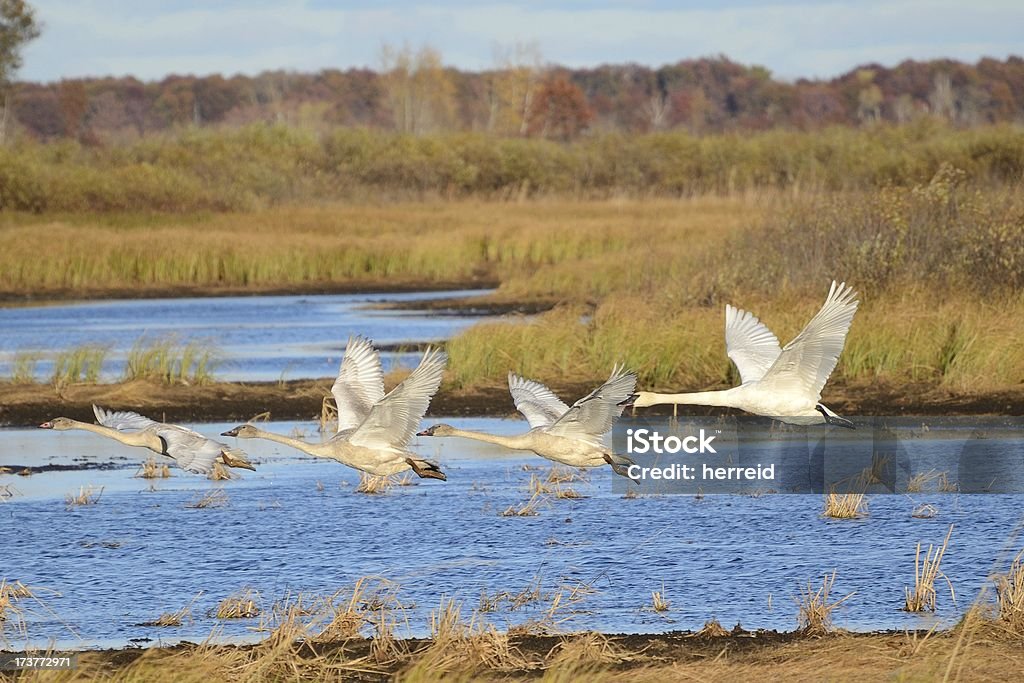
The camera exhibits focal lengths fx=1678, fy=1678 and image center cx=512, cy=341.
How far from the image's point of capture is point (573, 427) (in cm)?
1007

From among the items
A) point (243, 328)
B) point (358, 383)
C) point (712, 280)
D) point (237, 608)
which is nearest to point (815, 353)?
point (358, 383)

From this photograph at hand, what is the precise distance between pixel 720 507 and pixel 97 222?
3668cm

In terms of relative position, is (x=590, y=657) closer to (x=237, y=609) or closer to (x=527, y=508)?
(x=237, y=609)

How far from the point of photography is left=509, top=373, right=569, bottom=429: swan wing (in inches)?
435

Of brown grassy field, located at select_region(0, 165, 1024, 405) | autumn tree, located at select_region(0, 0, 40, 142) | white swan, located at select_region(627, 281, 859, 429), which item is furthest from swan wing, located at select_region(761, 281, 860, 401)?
autumn tree, located at select_region(0, 0, 40, 142)

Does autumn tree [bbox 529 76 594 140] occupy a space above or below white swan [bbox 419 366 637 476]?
above

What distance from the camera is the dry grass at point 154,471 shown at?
650 inches

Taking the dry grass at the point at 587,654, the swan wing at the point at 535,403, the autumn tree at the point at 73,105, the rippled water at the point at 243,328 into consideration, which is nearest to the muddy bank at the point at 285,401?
the rippled water at the point at 243,328

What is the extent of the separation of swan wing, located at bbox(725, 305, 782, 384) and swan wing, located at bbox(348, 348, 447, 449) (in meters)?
3.33

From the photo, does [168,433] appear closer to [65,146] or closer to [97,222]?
[97,222]

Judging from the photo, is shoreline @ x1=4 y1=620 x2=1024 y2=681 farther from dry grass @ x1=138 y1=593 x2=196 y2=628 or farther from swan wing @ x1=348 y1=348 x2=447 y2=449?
swan wing @ x1=348 y1=348 x2=447 y2=449

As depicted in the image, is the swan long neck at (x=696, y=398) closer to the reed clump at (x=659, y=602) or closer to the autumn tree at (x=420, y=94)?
the reed clump at (x=659, y=602)

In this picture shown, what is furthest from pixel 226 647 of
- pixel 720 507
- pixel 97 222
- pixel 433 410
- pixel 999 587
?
pixel 97 222

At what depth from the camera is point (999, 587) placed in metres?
9.95
